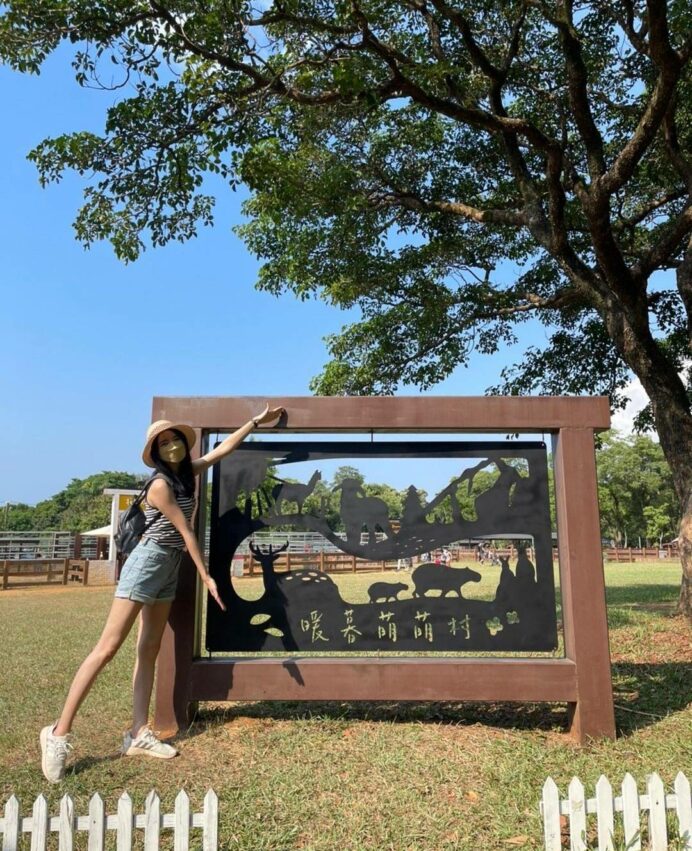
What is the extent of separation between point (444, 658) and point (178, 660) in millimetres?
1622

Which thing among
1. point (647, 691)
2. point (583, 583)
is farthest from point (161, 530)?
point (647, 691)

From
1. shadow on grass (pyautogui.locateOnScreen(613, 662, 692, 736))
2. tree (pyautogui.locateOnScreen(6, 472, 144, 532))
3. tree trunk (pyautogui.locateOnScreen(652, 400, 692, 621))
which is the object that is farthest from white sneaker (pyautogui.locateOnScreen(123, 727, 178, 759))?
tree (pyautogui.locateOnScreen(6, 472, 144, 532))

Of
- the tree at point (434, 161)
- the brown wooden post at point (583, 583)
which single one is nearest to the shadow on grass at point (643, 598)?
the tree at point (434, 161)

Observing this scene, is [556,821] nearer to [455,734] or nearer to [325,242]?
[455,734]

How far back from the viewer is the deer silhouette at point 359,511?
4402 mm

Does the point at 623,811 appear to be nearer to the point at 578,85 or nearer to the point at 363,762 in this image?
the point at 363,762

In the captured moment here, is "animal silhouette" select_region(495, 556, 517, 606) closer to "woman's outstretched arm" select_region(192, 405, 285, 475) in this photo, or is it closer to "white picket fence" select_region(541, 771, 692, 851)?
"woman's outstretched arm" select_region(192, 405, 285, 475)

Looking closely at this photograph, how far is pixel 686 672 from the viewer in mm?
5555

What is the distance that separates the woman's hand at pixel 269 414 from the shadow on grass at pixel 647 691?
2.79 meters

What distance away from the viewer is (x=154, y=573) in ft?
12.6

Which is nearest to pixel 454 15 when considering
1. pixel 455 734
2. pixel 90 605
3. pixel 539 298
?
A: pixel 539 298

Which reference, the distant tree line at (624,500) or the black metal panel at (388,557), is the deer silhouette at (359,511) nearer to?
the black metal panel at (388,557)

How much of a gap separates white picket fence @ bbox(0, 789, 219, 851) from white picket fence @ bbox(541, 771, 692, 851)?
1.15 meters

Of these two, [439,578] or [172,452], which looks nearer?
[172,452]
